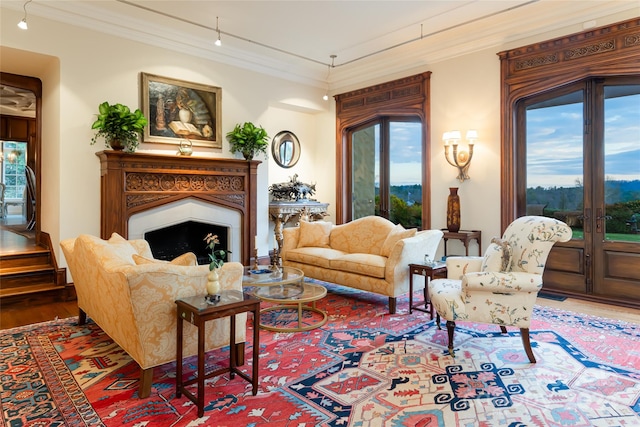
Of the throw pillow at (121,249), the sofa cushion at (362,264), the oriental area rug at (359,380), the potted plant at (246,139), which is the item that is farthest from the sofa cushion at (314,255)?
the throw pillow at (121,249)

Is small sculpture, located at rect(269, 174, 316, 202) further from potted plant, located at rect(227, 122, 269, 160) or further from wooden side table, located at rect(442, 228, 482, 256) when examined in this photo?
wooden side table, located at rect(442, 228, 482, 256)

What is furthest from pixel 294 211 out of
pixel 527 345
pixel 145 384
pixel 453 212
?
pixel 145 384

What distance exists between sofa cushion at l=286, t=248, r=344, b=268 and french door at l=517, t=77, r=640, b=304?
2.62 meters

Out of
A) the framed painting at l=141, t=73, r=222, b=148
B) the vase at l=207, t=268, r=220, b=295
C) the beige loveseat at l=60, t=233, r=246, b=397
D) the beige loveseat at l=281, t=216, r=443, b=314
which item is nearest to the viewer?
the beige loveseat at l=60, t=233, r=246, b=397

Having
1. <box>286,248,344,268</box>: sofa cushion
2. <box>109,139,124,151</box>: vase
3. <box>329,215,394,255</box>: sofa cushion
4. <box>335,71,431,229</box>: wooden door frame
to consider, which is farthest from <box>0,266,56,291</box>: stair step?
<box>335,71,431,229</box>: wooden door frame

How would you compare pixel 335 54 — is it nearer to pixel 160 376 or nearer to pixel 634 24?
pixel 634 24

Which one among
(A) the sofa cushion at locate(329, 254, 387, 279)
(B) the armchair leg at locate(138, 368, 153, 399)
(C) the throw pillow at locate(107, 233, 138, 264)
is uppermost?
(C) the throw pillow at locate(107, 233, 138, 264)

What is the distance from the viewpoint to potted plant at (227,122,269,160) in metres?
5.96

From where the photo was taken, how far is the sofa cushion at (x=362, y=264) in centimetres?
426

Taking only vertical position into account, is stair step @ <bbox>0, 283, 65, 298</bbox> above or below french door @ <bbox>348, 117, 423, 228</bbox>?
below

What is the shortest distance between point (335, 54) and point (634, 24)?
3.79 metres

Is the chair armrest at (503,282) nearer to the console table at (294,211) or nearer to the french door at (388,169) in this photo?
the french door at (388,169)

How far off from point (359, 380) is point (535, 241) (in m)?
1.71

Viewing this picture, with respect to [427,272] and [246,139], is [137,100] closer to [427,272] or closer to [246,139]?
[246,139]
